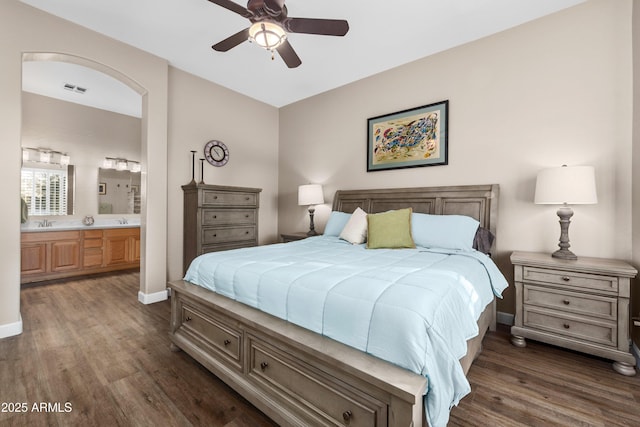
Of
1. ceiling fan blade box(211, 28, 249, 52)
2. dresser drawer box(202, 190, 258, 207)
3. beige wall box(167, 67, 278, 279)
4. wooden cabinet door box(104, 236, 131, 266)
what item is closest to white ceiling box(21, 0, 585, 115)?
beige wall box(167, 67, 278, 279)

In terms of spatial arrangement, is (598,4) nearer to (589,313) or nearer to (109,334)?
(589,313)

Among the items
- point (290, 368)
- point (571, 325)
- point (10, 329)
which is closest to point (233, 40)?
point (290, 368)

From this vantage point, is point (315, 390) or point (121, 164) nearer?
point (315, 390)

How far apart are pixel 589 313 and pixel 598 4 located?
2580mm

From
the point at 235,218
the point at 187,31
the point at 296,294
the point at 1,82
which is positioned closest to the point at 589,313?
the point at 296,294

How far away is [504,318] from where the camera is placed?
2.78m

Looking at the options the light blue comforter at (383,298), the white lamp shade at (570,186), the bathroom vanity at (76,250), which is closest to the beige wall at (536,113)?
the white lamp shade at (570,186)

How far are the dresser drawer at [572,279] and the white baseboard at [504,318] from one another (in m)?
0.69

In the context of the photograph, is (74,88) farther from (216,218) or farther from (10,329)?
(10,329)

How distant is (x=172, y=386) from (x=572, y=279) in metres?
2.92

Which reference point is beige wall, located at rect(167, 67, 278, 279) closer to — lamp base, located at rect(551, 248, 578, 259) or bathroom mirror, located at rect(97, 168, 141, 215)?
bathroom mirror, located at rect(97, 168, 141, 215)

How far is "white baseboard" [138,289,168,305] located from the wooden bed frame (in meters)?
1.44

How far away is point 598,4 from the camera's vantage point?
2.39 meters

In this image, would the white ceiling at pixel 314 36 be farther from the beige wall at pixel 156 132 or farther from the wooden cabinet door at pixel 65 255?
the wooden cabinet door at pixel 65 255
